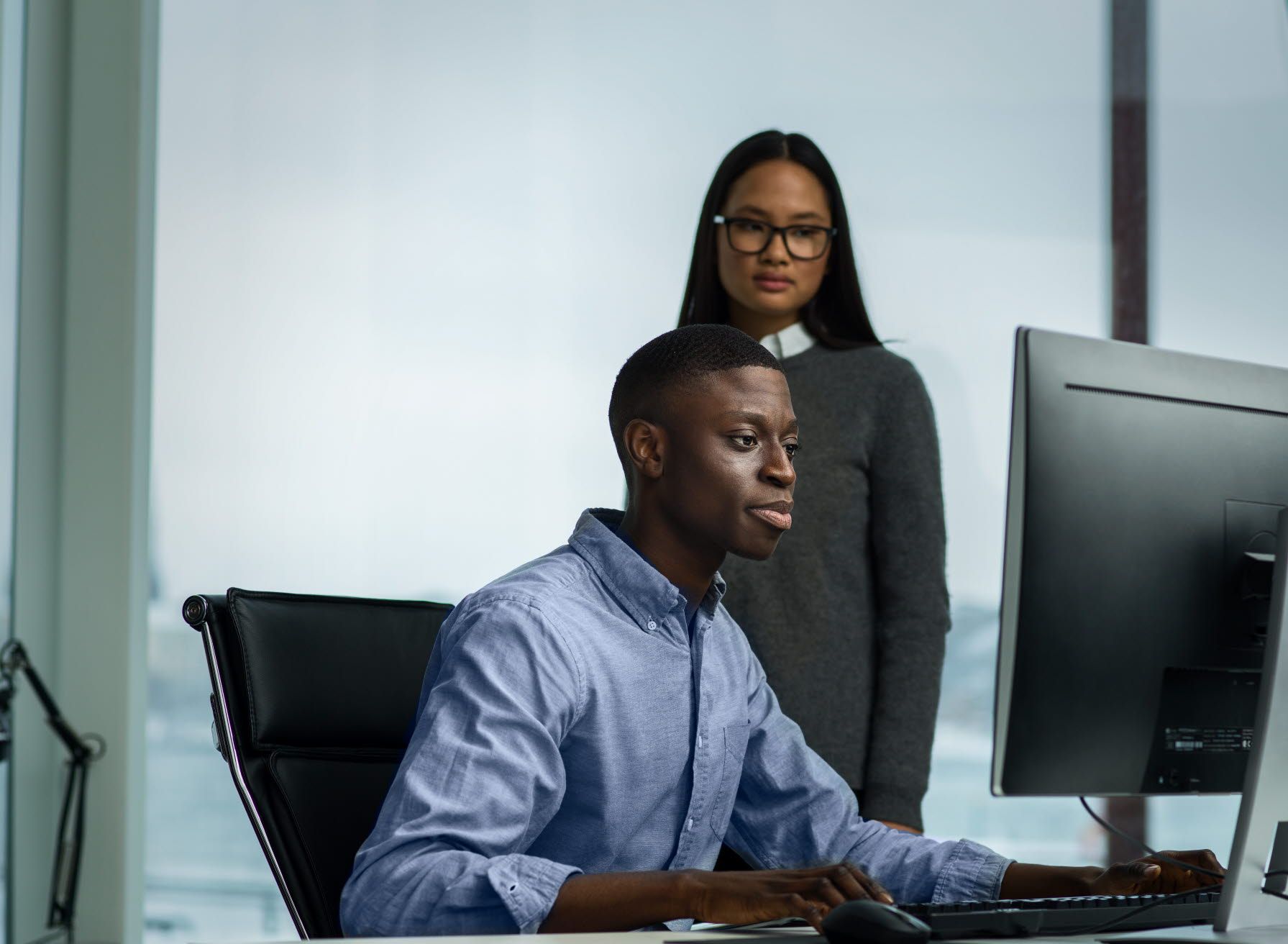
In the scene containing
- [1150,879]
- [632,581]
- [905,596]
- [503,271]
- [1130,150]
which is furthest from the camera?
[1130,150]

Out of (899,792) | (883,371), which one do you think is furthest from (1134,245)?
(899,792)

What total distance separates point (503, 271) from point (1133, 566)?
2.34m

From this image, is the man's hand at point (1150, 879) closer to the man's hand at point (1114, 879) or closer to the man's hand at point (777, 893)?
the man's hand at point (1114, 879)

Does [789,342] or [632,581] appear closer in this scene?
[632,581]

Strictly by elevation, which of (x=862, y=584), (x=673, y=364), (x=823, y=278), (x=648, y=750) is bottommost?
(x=648, y=750)

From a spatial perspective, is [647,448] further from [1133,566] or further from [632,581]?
[1133,566]

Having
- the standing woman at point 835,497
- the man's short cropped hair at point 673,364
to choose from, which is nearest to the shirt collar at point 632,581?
the man's short cropped hair at point 673,364

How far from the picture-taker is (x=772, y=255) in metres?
1.98

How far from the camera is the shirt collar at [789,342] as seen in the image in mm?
2002

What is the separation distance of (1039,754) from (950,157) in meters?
2.62

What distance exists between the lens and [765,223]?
2.01 m

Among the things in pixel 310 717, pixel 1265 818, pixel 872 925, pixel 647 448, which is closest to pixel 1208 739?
pixel 1265 818

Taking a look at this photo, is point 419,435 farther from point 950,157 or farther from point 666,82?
point 950,157

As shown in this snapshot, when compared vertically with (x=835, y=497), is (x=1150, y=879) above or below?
below
